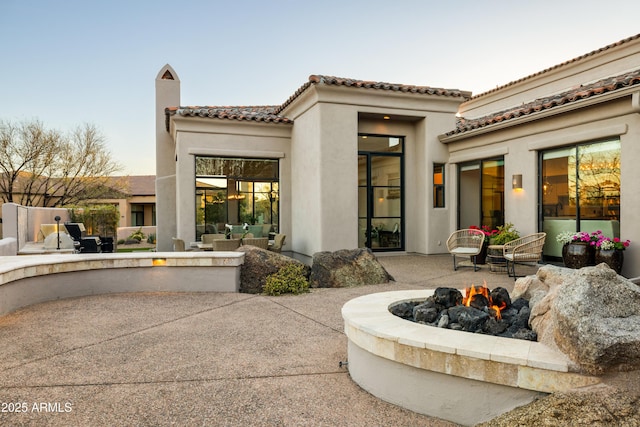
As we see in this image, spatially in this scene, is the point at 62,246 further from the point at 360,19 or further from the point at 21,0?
the point at 360,19

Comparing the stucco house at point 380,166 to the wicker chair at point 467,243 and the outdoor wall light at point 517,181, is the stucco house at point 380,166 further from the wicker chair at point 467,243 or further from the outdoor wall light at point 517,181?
the wicker chair at point 467,243

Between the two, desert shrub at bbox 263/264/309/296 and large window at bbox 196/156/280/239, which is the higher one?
large window at bbox 196/156/280/239

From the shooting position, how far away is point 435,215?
490 inches

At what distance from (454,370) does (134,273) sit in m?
6.03

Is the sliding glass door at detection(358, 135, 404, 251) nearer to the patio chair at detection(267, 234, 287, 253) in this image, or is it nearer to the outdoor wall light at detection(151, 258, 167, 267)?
the patio chair at detection(267, 234, 287, 253)

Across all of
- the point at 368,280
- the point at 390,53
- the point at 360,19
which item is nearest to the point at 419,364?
the point at 368,280

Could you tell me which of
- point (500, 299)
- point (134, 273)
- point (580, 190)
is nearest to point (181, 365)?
point (500, 299)

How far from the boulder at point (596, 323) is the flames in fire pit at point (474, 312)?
39 centimetres

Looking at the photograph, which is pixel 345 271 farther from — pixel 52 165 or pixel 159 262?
pixel 52 165

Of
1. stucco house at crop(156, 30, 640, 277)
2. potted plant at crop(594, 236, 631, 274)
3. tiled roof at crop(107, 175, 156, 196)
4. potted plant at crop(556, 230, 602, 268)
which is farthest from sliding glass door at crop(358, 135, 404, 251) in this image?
tiled roof at crop(107, 175, 156, 196)

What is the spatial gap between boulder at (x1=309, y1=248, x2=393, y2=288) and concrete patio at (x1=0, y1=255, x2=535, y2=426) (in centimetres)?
140

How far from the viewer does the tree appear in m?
25.1

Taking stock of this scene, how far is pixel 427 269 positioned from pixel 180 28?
11.1 m

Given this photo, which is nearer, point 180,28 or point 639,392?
point 639,392
